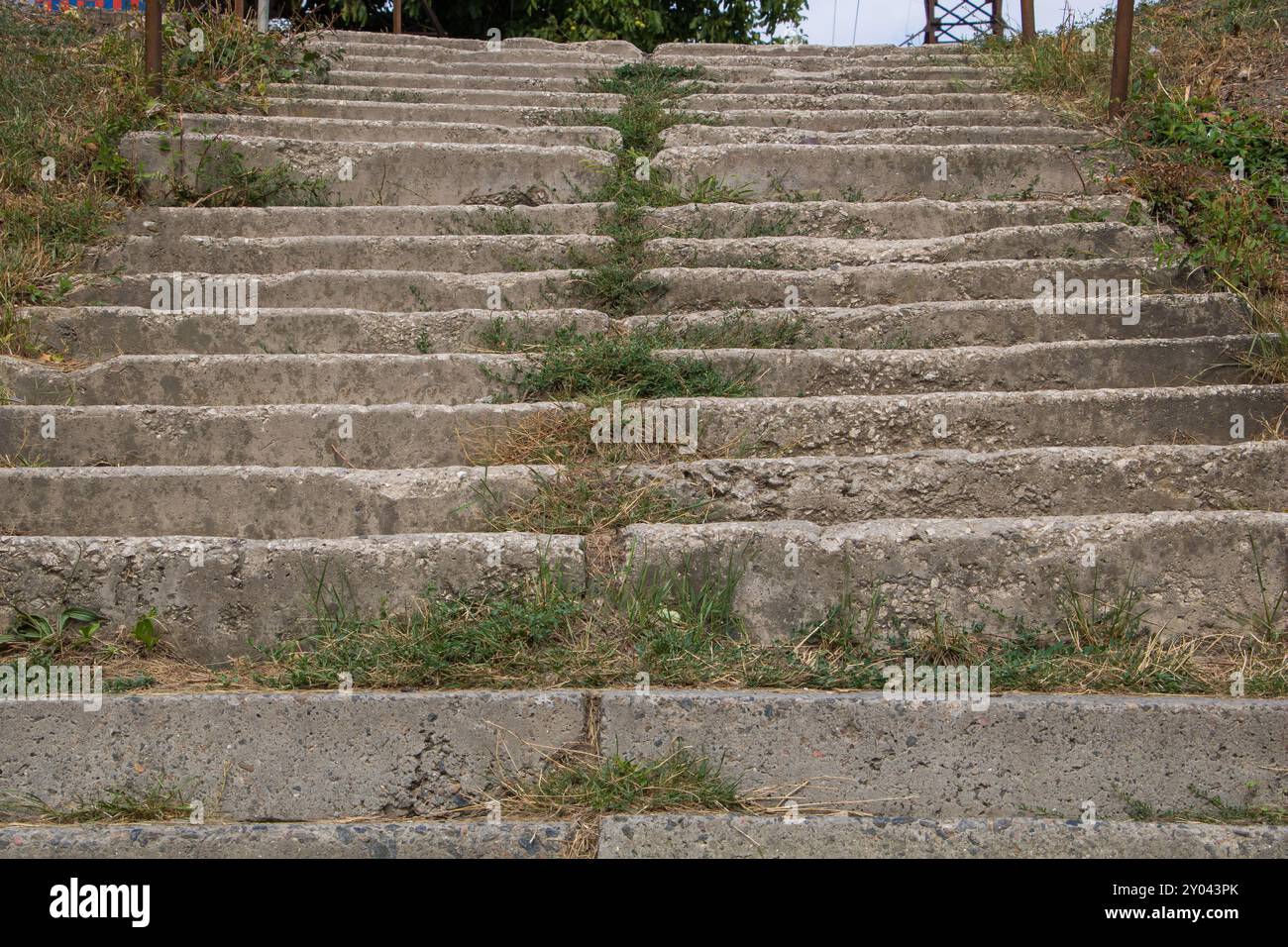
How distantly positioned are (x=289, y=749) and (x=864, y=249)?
143 inches

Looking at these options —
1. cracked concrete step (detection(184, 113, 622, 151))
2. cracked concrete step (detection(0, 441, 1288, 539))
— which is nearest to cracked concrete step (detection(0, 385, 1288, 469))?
cracked concrete step (detection(0, 441, 1288, 539))

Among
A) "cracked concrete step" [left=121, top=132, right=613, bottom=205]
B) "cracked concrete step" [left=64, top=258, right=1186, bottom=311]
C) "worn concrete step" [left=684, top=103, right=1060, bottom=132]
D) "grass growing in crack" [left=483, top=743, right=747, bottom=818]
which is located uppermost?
"worn concrete step" [left=684, top=103, right=1060, bottom=132]

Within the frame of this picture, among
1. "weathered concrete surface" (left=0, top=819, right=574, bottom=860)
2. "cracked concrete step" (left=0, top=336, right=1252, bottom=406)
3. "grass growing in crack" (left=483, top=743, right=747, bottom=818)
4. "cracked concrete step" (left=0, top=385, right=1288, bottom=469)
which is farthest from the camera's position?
"cracked concrete step" (left=0, top=336, right=1252, bottom=406)

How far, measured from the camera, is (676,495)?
3646mm

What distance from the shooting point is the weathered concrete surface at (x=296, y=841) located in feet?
8.27

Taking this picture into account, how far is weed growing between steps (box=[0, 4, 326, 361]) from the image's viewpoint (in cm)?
500

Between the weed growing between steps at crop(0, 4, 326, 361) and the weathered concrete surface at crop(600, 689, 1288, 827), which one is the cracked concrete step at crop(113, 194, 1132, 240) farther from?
the weathered concrete surface at crop(600, 689, 1288, 827)

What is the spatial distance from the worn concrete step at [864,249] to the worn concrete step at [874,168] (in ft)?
2.58

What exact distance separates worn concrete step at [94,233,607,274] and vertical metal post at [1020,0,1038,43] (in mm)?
4187

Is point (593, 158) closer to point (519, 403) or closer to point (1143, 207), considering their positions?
point (519, 403)

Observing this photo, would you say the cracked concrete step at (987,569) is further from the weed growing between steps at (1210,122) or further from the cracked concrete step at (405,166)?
the cracked concrete step at (405,166)

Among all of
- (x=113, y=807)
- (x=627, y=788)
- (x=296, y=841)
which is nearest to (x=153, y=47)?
(x=113, y=807)

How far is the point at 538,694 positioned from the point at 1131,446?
2.31 meters

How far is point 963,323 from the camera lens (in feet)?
15.3
